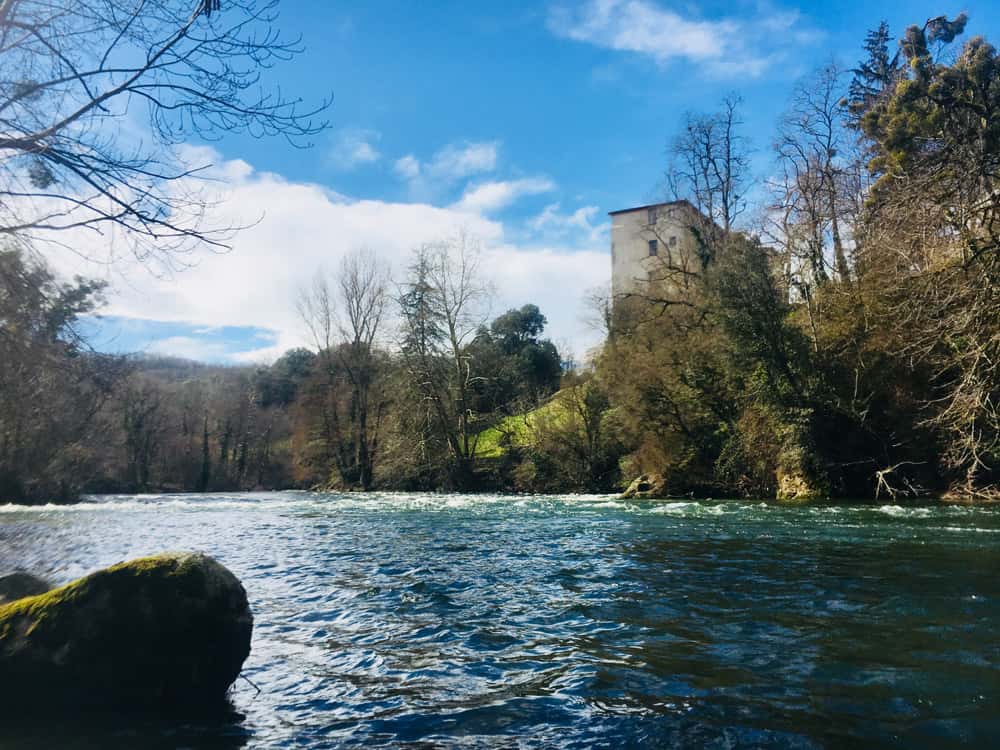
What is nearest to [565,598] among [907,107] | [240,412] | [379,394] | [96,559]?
[96,559]

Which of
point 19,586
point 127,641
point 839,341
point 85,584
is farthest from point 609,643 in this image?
point 839,341

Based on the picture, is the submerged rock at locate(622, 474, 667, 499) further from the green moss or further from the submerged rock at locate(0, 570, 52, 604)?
the green moss

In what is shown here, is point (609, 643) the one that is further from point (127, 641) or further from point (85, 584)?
point (85, 584)

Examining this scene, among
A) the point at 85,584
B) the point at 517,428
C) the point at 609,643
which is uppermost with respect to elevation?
the point at 517,428

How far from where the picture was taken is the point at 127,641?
14.2 feet

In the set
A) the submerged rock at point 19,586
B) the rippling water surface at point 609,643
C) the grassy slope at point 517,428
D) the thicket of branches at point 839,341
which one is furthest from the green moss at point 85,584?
the grassy slope at point 517,428

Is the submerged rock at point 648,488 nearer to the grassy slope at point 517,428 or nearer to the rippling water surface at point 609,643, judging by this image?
the grassy slope at point 517,428

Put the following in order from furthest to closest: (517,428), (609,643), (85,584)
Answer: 1. (517,428)
2. (609,643)
3. (85,584)

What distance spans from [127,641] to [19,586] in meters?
2.36

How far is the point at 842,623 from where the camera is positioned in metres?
5.98

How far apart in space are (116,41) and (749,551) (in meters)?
10.2

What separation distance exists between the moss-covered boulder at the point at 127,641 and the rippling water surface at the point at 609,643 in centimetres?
23

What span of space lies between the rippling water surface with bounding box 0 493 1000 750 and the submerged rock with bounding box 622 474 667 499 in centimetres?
1204

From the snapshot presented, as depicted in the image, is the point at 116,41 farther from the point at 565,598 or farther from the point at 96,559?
the point at 96,559
